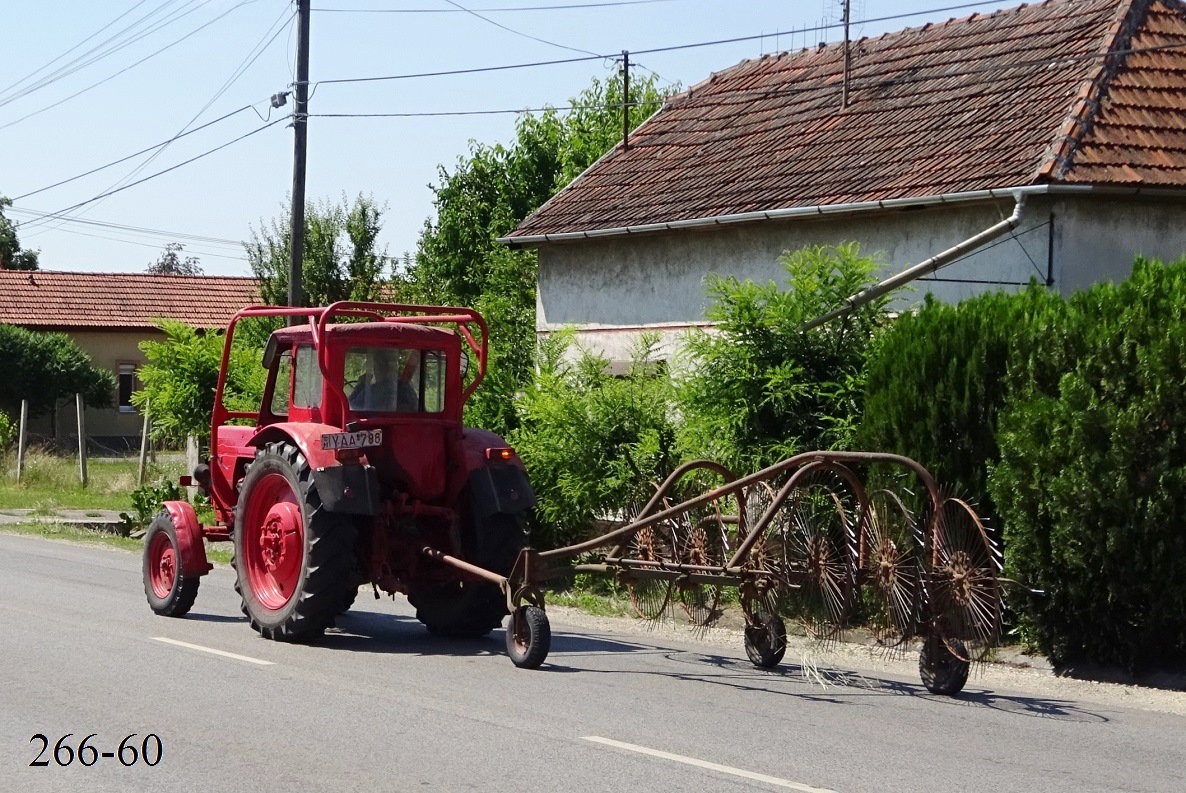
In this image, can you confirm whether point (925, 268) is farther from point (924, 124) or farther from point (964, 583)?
point (964, 583)

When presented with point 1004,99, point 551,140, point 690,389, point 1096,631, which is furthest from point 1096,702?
point 551,140

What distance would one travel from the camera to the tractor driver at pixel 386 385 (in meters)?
11.0

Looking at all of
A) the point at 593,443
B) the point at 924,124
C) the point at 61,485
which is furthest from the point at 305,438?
the point at 61,485

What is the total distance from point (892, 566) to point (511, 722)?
2.63 metres

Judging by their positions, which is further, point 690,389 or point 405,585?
point 690,389

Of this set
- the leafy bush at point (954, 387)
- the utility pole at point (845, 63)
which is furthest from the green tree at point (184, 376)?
the leafy bush at point (954, 387)

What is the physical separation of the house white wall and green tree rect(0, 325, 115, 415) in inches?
993

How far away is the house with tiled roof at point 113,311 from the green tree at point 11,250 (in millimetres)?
30667

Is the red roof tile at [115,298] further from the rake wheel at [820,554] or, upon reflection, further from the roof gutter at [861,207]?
the rake wheel at [820,554]

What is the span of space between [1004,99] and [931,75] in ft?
7.48

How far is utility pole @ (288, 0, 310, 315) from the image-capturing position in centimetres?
2138

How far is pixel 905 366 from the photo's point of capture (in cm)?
1214

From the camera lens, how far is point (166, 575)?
12.4 meters

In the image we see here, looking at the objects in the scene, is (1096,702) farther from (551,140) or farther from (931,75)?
(551,140)
